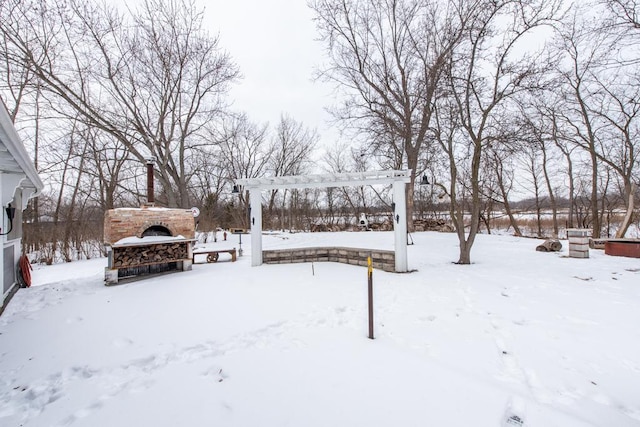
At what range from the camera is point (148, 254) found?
675 cm

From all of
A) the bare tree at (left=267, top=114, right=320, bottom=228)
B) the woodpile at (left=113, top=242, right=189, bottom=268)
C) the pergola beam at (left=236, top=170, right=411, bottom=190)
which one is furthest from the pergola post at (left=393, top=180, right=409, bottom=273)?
the bare tree at (left=267, top=114, right=320, bottom=228)

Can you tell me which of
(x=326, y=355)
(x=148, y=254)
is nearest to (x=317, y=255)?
(x=148, y=254)

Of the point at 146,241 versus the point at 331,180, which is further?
the point at 331,180

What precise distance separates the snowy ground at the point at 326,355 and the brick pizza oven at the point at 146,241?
111cm

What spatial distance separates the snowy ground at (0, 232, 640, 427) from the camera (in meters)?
2.03

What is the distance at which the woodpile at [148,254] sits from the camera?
633 centimetres

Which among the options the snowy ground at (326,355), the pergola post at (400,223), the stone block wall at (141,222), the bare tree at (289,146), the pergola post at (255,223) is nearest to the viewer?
the snowy ground at (326,355)

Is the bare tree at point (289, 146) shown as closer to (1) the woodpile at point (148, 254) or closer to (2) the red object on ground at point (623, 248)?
(1) the woodpile at point (148, 254)

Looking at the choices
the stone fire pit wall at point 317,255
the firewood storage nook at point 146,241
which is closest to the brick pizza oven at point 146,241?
the firewood storage nook at point 146,241

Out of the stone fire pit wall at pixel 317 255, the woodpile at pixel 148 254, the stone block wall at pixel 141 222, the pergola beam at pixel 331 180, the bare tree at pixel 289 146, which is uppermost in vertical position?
the bare tree at pixel 289 146

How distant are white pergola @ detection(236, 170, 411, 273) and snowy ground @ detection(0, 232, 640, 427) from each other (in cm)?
139

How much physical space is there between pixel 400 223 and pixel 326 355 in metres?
4.28

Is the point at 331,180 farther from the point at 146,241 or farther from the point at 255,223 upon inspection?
the point at 146,241

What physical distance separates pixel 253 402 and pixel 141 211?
6.10 metres
